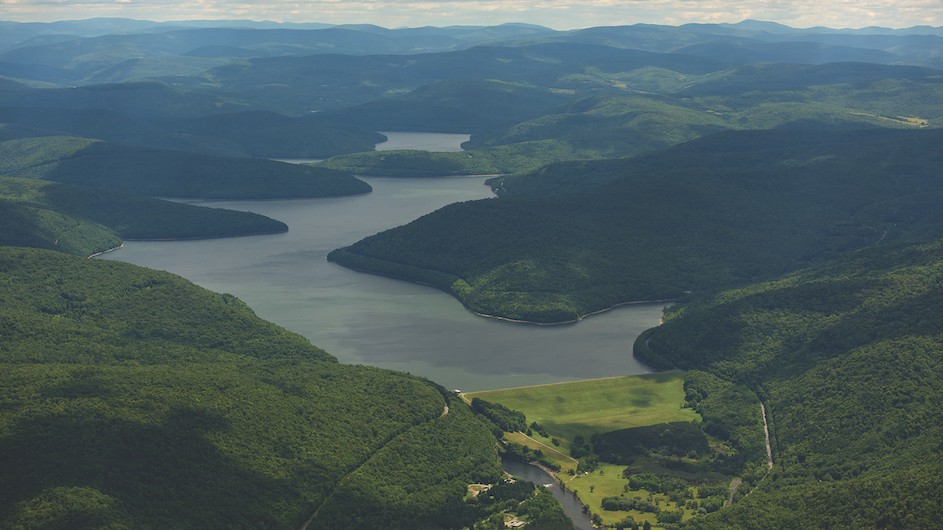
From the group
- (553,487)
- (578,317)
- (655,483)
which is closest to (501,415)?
(553,487)

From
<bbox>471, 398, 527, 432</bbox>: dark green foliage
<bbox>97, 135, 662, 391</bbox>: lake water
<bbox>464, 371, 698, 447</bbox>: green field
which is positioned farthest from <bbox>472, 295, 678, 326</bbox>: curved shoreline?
<bbox>471, 398, 527, 432</bbox>: dark green foliage

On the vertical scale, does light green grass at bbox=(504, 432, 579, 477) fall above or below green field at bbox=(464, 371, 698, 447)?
above

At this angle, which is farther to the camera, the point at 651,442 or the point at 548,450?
the point at 651,442

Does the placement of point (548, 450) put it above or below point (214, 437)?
below

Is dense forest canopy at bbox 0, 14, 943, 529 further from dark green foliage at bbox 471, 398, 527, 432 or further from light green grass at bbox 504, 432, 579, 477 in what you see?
light green grass at bbox 504, 432, 579, 477

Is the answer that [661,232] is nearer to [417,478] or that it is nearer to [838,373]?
[838,373]

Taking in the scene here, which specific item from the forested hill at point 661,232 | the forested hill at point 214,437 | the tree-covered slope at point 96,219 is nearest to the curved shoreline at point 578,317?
the forested hill at point 661,232

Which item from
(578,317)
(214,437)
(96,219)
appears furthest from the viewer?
(96,219)
